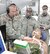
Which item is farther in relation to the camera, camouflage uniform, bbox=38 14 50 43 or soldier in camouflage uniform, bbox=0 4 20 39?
camouflage uniform, bbox=38 14 50 43

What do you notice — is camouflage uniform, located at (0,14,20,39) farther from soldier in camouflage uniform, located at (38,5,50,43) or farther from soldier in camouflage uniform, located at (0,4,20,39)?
soldier in camouflage uniform, located at (38,5,50,43)

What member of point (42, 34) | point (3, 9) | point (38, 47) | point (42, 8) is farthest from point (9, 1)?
point (38, 47)

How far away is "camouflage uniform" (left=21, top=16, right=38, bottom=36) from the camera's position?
8.88 feet

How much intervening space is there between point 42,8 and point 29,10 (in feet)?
0.84

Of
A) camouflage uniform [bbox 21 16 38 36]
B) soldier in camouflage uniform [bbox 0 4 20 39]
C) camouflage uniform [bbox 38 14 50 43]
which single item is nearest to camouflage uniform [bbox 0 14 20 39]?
soldier in camouflage uniform [bbox 0 4 20 39]

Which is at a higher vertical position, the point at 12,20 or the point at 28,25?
the point at 12,20

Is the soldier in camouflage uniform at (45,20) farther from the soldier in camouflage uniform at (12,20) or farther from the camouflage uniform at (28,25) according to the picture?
the soldier in camouflage uniform at (12,20)

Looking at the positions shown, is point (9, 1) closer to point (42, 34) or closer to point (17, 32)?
point (17, 32)

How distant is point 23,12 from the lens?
275cm

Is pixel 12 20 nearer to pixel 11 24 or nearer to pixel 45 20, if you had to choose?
pixel 11 24

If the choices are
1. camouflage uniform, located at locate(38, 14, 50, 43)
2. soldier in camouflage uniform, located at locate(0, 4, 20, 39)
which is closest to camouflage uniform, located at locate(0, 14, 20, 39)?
soldier in camouflage uniform, located at locate(0, 4, 20, 39)

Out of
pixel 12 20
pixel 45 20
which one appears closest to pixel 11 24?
pixel 12 20

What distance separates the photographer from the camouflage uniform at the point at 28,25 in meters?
2.71

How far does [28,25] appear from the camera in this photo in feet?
9.15
